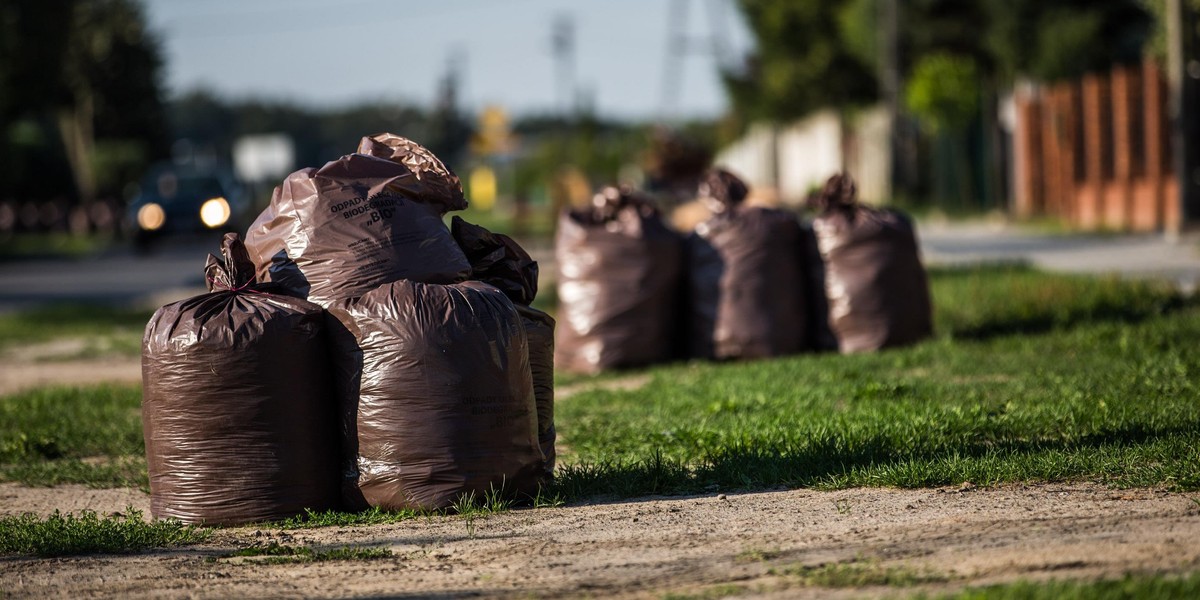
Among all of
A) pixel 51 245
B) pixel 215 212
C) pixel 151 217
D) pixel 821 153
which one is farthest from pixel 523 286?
pixel 821 153

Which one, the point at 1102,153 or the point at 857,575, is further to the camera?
the point at 1102,153

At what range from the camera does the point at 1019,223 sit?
2717 centimetres

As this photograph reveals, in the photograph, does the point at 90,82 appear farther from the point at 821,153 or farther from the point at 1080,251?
Result: the point at 1080,251

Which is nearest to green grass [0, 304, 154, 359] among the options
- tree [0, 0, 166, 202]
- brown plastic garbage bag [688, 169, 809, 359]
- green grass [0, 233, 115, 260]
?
brown plastic garbage bag [688, 169, 809, 359]

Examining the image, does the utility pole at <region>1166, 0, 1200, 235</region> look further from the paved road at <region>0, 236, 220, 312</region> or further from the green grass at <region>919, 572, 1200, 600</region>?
the green grass at <region>919, 572, 1200, 600</region>

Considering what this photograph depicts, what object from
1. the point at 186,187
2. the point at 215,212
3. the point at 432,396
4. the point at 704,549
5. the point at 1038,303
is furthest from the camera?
the point at 186,187

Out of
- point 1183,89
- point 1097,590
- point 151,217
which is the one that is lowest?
point 1097,590

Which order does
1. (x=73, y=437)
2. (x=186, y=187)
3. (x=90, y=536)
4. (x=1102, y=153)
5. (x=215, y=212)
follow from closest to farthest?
(x=90, y=536) → (x=73, y=437) → (x=1102, y=153) → (x=215, y=212) → (x=186, y=187)

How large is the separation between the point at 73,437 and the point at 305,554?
3.33 meters

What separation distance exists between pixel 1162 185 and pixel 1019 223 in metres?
6.30

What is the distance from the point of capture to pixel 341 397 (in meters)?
5.18

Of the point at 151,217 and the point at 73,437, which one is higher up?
the point at 151,217

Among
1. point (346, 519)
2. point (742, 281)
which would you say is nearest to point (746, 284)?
point (742, 281)

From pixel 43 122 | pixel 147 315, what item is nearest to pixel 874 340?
pixel 147 315
